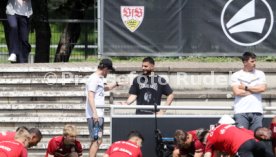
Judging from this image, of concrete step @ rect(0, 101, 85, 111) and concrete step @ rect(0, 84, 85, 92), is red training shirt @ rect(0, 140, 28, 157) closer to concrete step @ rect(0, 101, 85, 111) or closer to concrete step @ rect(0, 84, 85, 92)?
concrete step @ rect(0, 101, 85, 111)

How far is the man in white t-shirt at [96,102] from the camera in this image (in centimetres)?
1554

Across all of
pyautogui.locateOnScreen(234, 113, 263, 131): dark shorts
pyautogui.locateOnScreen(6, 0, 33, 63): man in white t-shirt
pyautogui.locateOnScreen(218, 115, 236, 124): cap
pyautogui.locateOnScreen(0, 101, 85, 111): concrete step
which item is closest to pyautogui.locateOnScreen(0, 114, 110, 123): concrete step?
pyautogui.locateOnScreen(0, 101, 85, 111): concrete step

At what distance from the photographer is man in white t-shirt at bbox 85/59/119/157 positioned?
15539 mm

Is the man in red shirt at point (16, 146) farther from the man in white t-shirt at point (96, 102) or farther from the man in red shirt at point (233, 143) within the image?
the man in red shirt at point (233, 143)

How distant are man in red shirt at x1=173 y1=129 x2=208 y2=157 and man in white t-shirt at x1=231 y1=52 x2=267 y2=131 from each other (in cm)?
→ 87

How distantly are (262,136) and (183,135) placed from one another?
121 cm

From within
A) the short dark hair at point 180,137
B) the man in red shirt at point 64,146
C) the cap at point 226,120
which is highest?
the cap at point 226,120

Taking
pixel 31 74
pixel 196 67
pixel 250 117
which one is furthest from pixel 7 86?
pixel 250 117

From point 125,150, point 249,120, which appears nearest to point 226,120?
point 249,120

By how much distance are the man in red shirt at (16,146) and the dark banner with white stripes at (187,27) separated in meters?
4.95

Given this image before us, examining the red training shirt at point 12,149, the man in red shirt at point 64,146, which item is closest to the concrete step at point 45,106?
the man in red shirt at point 64,146

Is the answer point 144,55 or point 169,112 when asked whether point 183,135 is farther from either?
point 144,55

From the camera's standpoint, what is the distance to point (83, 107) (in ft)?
57.2

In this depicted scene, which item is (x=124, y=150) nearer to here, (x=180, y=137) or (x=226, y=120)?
(x=180, y=137)
